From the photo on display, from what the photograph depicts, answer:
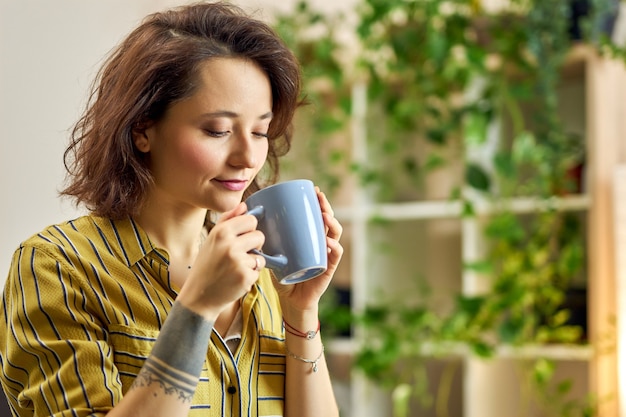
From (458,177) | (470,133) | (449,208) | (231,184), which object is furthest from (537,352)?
(231,184)

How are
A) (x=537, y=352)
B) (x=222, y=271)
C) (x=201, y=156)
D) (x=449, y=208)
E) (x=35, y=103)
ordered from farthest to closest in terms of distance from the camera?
(x=449, y=208)
(x=537, y=352)
(x=35, y=103)
(x=201, y=156)
(x=222, y=271)

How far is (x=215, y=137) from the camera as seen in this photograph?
0.93m

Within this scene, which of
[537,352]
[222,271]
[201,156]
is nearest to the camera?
[222,271]

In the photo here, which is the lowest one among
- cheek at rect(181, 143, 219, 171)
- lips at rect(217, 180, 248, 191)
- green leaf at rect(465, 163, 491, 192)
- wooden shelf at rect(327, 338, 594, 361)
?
wooden shelf at rect(327, 338, 594, 361)

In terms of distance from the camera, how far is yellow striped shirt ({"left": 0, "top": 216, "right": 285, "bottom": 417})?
882 mm

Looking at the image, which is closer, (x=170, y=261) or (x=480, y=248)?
(x=170, y=261)

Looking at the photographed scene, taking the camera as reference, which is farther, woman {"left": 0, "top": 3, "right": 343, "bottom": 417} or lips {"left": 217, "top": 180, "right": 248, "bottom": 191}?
lips {"left": 217, "top": 180, "right": 248, "bottom": 191}

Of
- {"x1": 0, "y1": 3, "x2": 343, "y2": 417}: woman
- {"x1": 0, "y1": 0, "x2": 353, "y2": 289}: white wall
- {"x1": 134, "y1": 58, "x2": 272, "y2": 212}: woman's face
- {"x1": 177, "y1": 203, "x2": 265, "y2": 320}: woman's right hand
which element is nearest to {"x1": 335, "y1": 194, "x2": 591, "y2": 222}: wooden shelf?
{"x1": 0, "y1": 0, "x2": 353, "y2": 289}: white wall

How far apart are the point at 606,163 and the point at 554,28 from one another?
1.33ft

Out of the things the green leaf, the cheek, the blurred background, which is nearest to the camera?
the cheek

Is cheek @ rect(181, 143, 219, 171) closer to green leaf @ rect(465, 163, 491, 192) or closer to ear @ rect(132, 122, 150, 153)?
ear @ rect(132, 122, 150, 153)

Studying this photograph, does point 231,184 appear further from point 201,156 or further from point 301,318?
point 301,318

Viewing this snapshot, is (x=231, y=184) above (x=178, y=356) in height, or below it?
above

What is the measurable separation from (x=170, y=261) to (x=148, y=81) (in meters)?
0.22
